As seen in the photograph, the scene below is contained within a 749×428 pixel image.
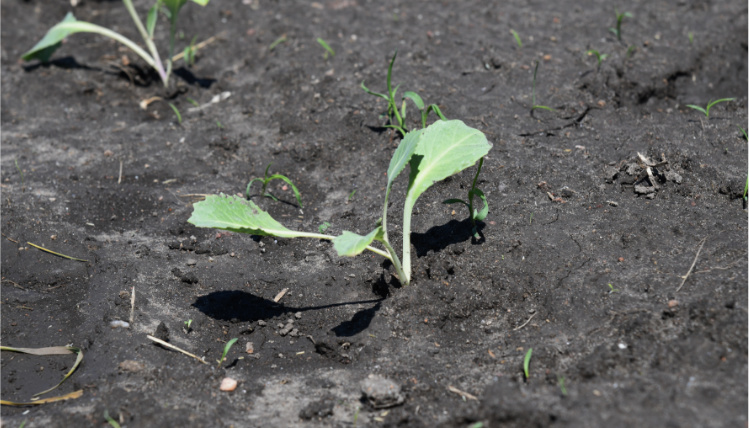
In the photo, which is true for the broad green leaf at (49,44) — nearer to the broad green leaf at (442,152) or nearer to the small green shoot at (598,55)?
the broad green leaf at (442,152)

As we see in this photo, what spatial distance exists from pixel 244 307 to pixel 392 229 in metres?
0.70

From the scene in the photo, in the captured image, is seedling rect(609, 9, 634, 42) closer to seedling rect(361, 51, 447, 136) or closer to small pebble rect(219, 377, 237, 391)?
seedling rect(361, 51, 447, 136)

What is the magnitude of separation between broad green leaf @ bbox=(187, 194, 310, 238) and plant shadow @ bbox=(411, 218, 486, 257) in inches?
21.2

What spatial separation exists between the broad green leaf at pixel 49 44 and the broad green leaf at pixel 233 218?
7.78ft

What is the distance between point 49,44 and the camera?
11.8 ft

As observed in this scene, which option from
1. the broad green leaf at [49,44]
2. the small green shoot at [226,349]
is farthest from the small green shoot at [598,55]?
the broad green leaf at [49,44]

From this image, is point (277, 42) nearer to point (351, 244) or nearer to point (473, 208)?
point (473, 208)

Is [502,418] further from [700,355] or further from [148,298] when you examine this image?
[148,298]

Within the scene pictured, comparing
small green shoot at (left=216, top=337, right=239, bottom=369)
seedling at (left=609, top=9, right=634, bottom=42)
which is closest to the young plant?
small green shoot at (left=216, top=337, right=239, bottom=369)

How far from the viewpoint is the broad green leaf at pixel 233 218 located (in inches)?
77.4

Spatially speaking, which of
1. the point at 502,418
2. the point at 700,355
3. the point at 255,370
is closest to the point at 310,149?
the point at 255,370

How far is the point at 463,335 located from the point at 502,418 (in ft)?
1.44

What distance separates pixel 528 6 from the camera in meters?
3.86

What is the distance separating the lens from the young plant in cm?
199
